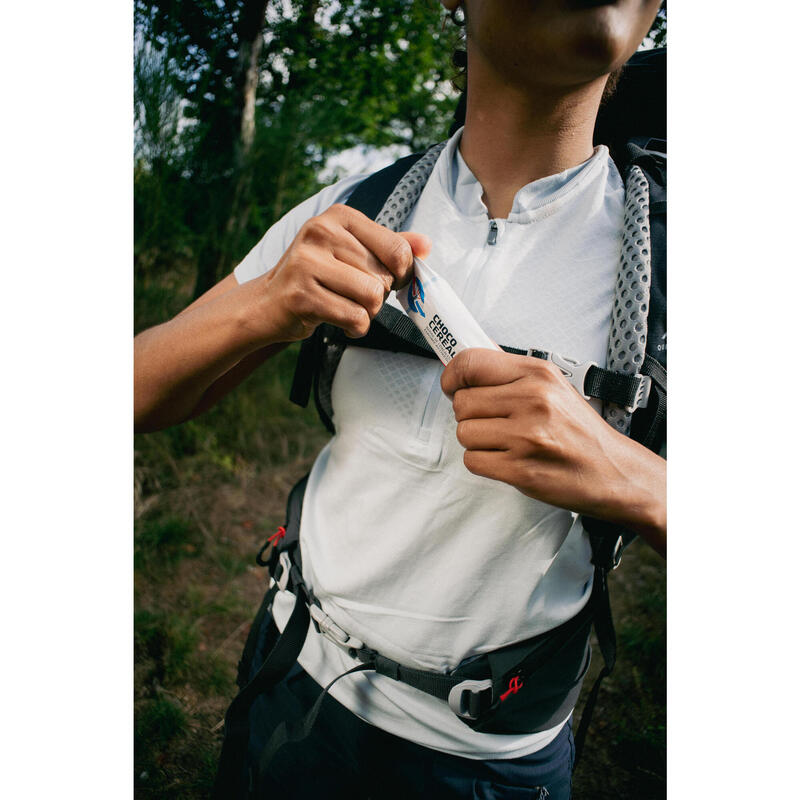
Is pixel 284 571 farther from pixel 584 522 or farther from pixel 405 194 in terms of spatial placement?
pixel 405 194

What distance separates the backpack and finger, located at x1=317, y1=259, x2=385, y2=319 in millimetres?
125

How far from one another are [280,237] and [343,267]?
0.34 meters

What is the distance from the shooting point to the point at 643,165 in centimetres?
87

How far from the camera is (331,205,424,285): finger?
0.69 metres

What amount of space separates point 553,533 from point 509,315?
36 cm

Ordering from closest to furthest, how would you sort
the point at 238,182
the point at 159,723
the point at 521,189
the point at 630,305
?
the point at 630,305 < the point at 521,189 < the point at 159,723 < the point at 238,182

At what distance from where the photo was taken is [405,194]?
0.88 meters

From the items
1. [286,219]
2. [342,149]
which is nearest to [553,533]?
[286,219]

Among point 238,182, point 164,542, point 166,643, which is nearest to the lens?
point 166,643

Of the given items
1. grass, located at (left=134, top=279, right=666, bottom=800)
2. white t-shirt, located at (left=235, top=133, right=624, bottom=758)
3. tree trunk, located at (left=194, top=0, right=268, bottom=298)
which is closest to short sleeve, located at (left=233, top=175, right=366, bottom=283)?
white t-shirt, located at (left=235, top=133, right=624, bottom=758)

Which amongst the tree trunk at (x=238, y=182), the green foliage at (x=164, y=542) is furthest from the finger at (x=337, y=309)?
the green foliage at (x=164, y=542)

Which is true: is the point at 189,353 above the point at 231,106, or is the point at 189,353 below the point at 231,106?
below

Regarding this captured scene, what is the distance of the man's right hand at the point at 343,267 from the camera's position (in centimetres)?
68

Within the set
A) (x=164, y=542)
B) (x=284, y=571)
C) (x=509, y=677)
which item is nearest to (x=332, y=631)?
(x=284, y=571)
